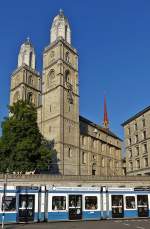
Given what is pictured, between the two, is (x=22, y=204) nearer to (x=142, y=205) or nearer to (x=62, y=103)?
(x=142, y=205)

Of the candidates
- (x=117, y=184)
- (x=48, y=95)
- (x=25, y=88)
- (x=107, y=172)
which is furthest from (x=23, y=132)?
(x=107, y=172)

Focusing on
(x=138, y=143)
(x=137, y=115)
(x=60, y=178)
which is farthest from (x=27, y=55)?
(x=60, y=178)

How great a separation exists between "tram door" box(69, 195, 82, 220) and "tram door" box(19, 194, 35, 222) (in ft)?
11.9

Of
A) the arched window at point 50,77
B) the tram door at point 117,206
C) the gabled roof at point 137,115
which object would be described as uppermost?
the arched window at point 50,77

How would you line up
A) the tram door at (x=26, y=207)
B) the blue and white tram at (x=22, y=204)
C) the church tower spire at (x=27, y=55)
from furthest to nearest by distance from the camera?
the church tower spire at (x=27, y=55)
the tram door at (x=26, y=207)
the blue and white tram at (x=22, y=204)

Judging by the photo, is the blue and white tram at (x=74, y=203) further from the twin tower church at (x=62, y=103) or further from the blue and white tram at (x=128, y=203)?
the twin tower church at (x=62, y=103)

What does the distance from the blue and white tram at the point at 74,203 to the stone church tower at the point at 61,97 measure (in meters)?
38.2

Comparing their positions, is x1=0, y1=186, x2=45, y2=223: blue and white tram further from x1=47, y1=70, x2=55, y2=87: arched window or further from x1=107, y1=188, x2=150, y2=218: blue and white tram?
x1=47, y1=70, x2=55, y2=87: arched window

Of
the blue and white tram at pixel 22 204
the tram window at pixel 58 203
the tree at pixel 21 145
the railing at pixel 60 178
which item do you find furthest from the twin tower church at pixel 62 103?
the blue and white tram at pixel 22 204

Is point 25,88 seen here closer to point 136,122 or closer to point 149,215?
point 136,122

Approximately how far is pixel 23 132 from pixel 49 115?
67.9ft

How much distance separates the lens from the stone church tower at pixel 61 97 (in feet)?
233

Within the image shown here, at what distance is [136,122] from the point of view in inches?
3056

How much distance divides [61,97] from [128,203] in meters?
45.1
